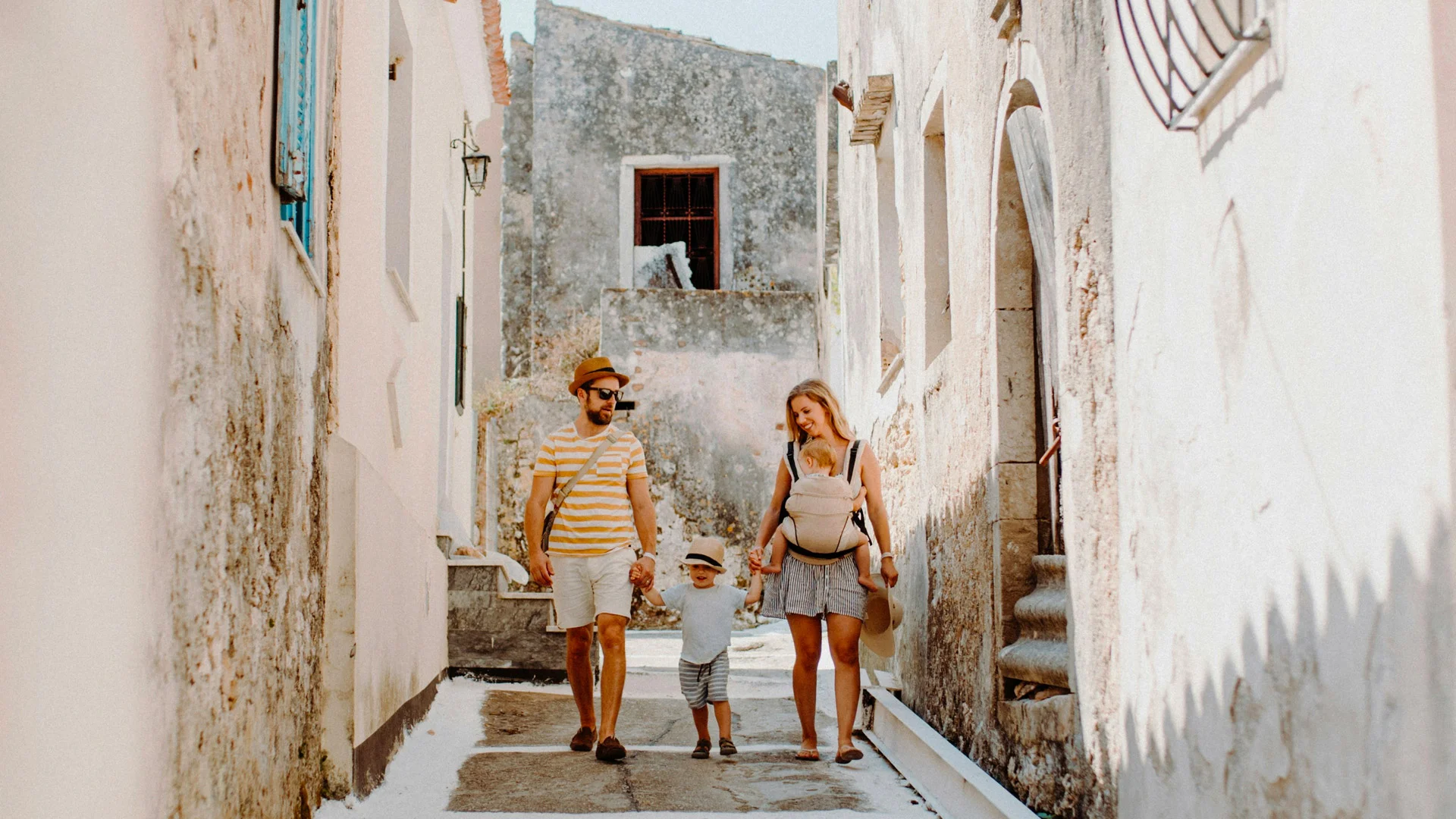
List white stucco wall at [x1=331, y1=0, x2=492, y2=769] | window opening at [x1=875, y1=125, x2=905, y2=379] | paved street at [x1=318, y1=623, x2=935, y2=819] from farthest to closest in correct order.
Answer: window opening at [x1=875, y1=125, x2=905, y2=379]
white stucco wall at [x1=331, y1=0, x2=492, y2=769]
paved street at [x1=318, y1=623, x2=935, y2=819]

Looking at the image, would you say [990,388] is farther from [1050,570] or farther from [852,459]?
[852,459]

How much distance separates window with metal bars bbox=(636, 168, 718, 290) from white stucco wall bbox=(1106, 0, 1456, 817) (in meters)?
15.7

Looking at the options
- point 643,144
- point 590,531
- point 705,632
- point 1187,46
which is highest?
point 643,144

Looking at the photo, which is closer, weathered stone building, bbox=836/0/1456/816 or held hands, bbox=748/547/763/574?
weathered stone building, bbox=836/0/1456/816

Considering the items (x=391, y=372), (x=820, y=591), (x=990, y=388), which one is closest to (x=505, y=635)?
(x=391, y=372)

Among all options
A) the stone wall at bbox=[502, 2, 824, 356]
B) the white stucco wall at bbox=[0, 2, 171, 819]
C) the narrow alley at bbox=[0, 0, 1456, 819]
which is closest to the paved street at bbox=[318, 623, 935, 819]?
the narrow alley at bbox=[0, 0, 1456, 819]

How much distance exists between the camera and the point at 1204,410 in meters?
2.88

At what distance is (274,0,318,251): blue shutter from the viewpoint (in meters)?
3.77

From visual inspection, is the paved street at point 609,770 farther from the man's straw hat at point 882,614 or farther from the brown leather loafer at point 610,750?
the man's straw hat at point 882,614

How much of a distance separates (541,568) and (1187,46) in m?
3.89

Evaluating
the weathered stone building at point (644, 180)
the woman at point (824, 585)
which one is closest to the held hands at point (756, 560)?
the woman at point (824, 585)

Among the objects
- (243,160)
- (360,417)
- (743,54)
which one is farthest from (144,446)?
(743,54)

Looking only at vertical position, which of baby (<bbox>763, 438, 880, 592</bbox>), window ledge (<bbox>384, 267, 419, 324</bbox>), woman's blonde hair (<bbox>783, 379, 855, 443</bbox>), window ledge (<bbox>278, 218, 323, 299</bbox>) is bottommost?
baby (<bbox>763, 438, 880, 592</bbox>)

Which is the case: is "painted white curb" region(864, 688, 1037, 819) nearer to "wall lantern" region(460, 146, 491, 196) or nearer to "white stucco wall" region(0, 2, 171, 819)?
"white stucco wall" region(0, 2, 171, 819)
